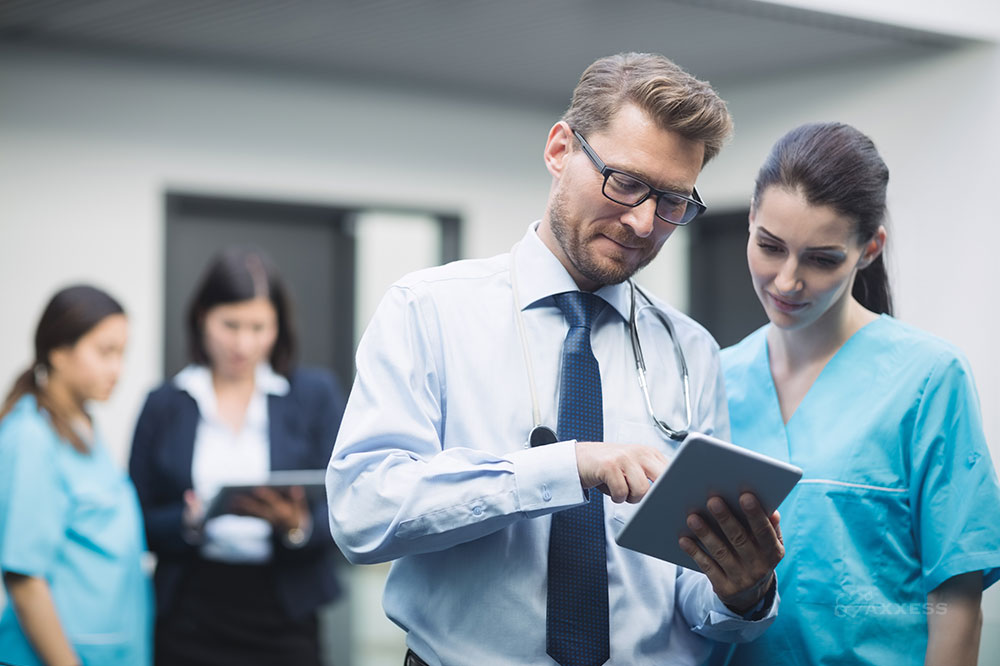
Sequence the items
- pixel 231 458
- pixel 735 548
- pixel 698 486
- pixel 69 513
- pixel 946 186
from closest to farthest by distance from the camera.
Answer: pixel 698 486, pixel 735 548, pixel 69 513, pixel 231 458, pixel 946 186

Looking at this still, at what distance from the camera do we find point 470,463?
3.95 feet

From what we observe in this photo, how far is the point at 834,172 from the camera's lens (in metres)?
1.51

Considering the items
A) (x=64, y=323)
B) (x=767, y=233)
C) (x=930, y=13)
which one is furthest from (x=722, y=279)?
(x=767, y=233)

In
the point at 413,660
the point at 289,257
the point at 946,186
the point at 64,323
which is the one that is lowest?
the point at 413,660

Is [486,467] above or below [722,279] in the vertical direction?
below

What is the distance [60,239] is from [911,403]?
337 centimetres

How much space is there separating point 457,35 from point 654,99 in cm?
267

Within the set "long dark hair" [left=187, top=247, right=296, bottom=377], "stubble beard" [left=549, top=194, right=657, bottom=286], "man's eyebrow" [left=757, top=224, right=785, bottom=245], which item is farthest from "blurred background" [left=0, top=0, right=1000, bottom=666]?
"stubble beard" [left=549, top=194, right=657, bottom=286]

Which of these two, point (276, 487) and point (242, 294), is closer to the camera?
point (276, 487)

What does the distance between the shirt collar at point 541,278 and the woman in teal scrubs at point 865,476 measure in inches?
10.2

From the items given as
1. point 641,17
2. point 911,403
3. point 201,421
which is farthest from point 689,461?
point 641,17

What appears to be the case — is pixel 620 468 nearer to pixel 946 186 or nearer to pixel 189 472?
pixel 189 472

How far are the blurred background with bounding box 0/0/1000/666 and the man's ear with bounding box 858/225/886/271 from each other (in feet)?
6.30
